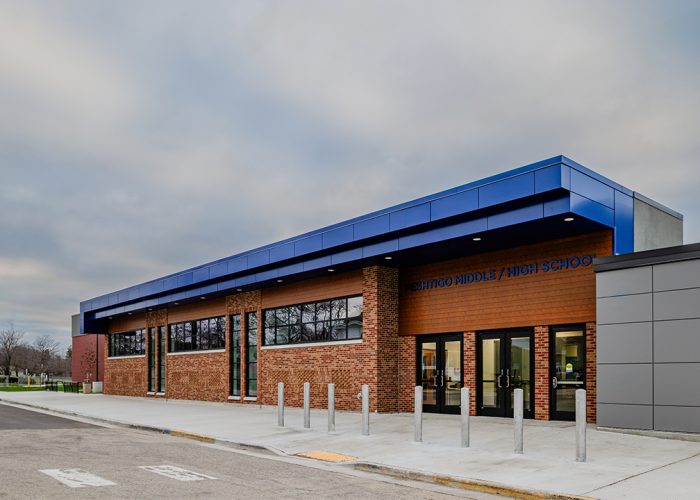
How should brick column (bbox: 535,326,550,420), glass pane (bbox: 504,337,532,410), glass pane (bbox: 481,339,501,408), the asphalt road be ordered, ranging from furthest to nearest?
glass pane (bbox: 481,339,501,408), glass pane (bbox: 504,337,532,410), brick column (bbox: 535,326,550,420), the asphalt road

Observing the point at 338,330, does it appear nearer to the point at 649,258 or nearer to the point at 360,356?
the point at 360,356

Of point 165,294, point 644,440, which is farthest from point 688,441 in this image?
point 165,294

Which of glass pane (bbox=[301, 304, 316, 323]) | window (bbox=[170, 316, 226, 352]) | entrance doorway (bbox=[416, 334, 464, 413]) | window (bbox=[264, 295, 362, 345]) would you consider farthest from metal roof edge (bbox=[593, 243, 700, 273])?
window (bbox=[170, 316, 226, 352])

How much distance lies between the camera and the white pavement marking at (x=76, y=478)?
32.6 ft

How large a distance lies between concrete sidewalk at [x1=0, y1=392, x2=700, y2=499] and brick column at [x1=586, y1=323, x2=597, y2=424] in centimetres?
61

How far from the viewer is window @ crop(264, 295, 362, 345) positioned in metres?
23.2

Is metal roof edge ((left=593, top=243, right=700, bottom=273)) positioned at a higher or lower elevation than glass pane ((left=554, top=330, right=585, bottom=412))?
higher

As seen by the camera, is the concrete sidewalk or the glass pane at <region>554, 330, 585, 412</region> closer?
the concrete sidewalk

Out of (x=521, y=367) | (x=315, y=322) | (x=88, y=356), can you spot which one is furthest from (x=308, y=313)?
(x=88, y=356)

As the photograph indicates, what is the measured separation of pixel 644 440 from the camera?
13766 mm

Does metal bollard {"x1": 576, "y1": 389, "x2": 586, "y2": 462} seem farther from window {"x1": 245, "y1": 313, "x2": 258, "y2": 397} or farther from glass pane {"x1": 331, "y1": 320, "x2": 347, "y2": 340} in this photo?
window {"x1": 245, "y1": 313, "x2": 258, "y2": 397}

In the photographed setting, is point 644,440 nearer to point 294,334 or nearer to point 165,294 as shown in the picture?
point 294,334

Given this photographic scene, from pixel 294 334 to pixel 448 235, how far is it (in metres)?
10.00

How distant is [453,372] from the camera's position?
67.2ft
